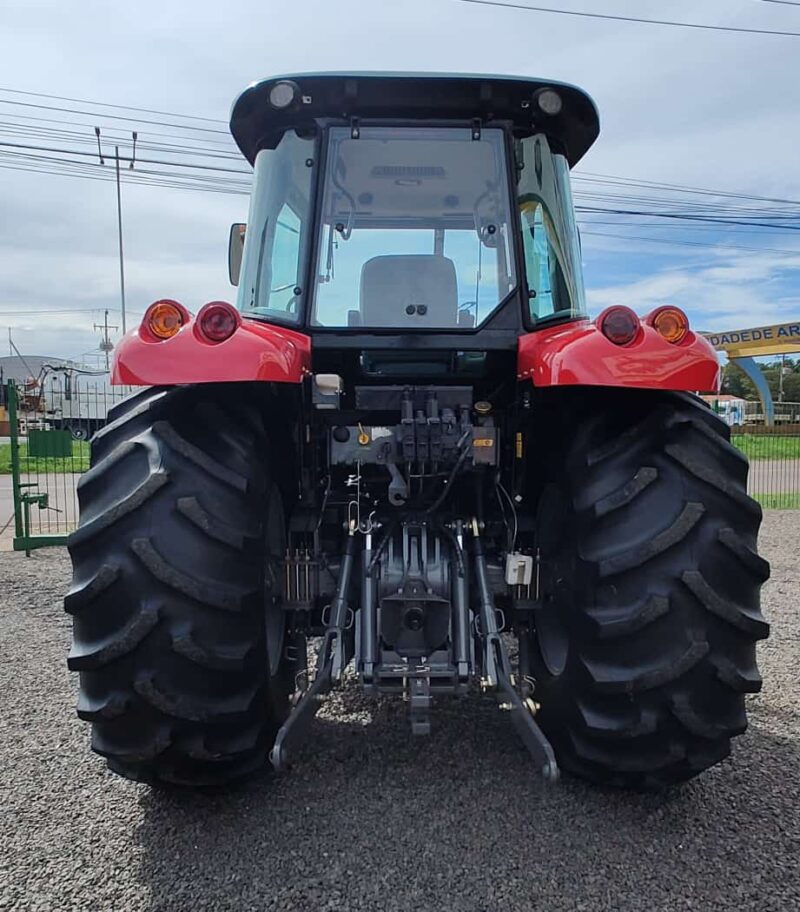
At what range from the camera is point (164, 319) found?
246 cm

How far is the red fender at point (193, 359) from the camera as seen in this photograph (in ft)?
7.63

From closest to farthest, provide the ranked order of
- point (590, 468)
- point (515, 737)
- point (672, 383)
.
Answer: point (672, 383), point (590, 468), point (515, 737)

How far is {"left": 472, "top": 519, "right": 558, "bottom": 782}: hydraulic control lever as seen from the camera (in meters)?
2.44

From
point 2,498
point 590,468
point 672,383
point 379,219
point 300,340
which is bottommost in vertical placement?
point 2,498

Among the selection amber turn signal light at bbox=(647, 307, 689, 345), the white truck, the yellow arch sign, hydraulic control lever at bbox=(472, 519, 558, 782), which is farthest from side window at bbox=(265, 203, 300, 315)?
the yellow arch sign

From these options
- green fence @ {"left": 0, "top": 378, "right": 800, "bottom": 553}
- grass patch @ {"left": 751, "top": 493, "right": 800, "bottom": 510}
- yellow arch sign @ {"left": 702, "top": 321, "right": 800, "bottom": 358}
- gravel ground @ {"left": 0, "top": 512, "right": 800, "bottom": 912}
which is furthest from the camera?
yellow arch sign @ {"left": 702, "top": 321, "right": 800, "bottom": 358}

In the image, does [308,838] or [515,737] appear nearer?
[308,838]

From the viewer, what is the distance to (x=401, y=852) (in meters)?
2.42

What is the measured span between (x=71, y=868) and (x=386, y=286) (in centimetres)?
227

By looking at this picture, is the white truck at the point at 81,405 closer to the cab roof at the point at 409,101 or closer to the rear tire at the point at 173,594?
the cab roof at the point at 409,101

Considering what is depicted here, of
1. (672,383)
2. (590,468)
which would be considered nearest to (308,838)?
(590,468)

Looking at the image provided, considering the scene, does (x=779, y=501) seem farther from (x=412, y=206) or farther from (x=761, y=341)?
(x=761, y=341)

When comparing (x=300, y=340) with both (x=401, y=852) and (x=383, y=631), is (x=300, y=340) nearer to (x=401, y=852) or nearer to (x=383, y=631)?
(x=383, y=631)

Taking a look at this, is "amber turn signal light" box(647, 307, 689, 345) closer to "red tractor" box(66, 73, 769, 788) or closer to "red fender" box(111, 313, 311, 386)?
"red tractor" box(66, 73, 769, 788)
